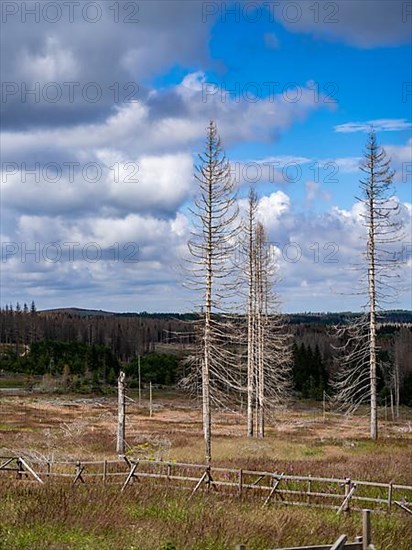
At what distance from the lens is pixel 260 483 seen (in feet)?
77.0

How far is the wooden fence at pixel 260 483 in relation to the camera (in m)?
20.0

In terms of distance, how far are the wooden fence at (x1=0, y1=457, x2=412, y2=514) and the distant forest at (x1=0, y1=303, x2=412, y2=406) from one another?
1764 cm

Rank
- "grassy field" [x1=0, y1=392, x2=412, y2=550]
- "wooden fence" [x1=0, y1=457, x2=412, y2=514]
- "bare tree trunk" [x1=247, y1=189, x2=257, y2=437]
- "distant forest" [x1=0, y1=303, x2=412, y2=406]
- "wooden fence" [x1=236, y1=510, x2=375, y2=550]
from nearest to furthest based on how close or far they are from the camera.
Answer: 1. "wooden fence" [x1=236, y1=510, x2=375, y2=550]
2. "grassy field" [x1=0, y1=392, x2=412, y2=550]
3. "wooden fence" [x1=0, y1=457, x2=412, y2=514]
4. "bare tree trunk" [x1=247, y1=189, x2=257, y2=437]
5. "distant forest" [x1=0, y1=303, x2=412, y2=406]

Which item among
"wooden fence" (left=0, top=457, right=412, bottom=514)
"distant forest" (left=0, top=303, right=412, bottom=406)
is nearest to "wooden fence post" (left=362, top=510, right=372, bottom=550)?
"wooden fence" (left=0, top=457, right=412, bottom=514)

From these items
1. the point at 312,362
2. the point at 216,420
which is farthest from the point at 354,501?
the point at 312,362

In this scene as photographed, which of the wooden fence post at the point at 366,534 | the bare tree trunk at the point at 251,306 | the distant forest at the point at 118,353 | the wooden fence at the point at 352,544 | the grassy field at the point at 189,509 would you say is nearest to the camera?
the wooden fence at the point at 352,544

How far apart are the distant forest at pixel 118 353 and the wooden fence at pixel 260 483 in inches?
694

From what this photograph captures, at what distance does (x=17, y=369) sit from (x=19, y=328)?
141 feet

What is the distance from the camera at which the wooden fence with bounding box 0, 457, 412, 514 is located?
20011 mm

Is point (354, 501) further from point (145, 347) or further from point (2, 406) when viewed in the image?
point (145, 347)

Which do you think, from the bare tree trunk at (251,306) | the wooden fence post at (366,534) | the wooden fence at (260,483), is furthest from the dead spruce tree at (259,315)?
the wooden fence post at (366,534)

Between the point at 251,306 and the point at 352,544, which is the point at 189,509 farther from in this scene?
the point at 251,306

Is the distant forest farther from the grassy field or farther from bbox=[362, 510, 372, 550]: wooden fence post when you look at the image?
bbox=[362, 510, 372, 550]: wooden fence post

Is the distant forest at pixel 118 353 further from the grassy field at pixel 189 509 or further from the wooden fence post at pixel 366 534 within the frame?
the wooden fence post at pixel 366 534
